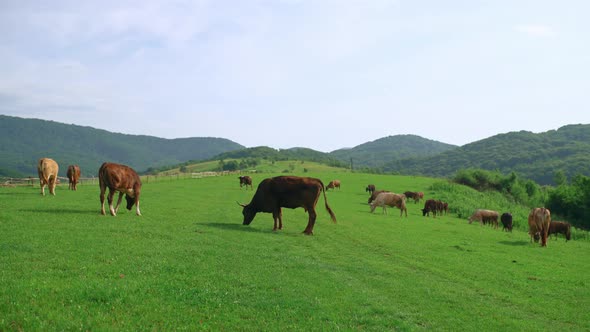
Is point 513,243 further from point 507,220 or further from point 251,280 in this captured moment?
point 251,280

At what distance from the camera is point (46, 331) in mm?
6824

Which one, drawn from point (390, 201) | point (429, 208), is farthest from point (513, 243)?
point (429, 208)

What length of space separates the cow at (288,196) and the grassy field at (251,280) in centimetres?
119

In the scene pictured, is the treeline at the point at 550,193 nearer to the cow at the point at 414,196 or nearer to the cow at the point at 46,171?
the cow at the point at 414,196

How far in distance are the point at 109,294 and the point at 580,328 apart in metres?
10.2

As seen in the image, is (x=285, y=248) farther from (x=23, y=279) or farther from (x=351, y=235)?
(x=23, y=279)

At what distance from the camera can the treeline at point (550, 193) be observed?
72.8m

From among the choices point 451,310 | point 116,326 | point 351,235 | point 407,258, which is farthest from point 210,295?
point 351,235

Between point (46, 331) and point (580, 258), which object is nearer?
point (46, 331)

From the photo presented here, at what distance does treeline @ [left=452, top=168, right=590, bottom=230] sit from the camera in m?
72.8

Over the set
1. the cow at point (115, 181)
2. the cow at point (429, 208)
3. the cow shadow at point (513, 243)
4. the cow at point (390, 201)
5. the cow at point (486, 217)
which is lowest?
the cow shadow at point (513, 243)

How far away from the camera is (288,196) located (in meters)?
20.8

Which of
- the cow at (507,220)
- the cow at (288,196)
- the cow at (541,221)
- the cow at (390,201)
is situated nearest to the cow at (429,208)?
the cow at (390,201)

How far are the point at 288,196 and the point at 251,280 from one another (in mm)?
9985
